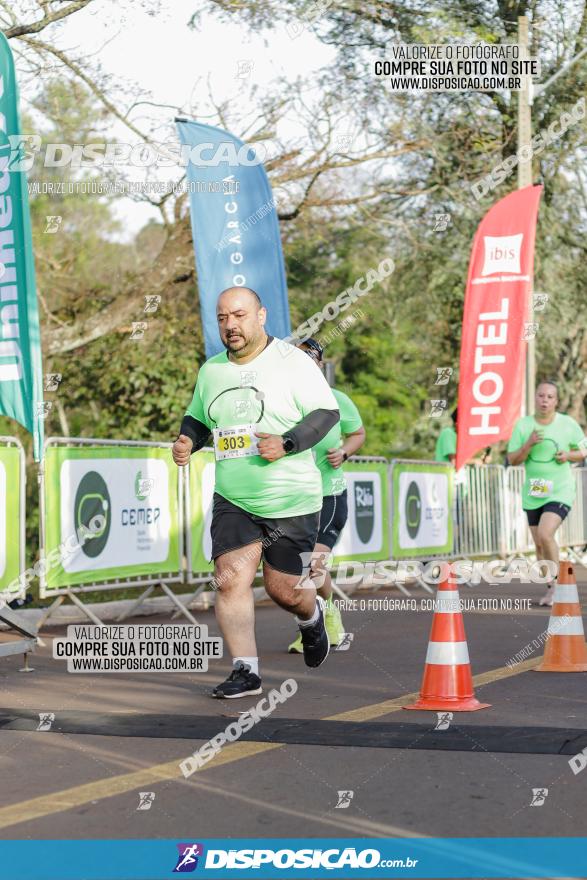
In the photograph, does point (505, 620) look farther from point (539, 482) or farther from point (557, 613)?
point (557, 613)

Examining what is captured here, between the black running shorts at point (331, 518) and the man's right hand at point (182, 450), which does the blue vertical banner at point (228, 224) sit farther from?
the man's right hand at point (182, 450)

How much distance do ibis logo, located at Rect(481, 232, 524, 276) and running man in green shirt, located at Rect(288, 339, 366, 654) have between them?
7.52 m

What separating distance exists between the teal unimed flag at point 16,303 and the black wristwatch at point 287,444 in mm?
3857

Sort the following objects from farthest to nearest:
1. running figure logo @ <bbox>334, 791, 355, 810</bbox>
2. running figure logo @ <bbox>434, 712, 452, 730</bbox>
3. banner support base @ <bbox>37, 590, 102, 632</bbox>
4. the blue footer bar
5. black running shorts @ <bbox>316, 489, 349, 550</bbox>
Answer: banner support base @ <bbox>37, 590, 102, 632</bbox> → black running shorts @ <bbox>316, 489, 349, 550</bbox> → running figure logo @ <bbox>434, 712, 452, 730</bbox> → running figure logo @ <bbox>334, 791, 355, 810</bbox> → the blue footer bar

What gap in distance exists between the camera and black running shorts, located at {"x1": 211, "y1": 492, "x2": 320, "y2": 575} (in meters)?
6.94

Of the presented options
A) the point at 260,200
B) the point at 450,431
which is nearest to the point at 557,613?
the point at 260,200

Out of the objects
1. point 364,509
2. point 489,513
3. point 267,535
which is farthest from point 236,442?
point 489,513

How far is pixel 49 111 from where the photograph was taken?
17.8 m

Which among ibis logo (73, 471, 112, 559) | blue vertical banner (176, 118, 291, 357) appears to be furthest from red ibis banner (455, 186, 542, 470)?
ibis logo (73, 471, 112, 559)

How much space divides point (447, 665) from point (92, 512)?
4369 millimetres

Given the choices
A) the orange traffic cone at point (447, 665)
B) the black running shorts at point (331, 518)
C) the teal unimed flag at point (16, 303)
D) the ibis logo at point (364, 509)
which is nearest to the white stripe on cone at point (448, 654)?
the orange traffic cone at point (447, 665)

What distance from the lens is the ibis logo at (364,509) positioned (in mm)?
13961

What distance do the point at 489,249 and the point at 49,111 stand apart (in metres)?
5.90

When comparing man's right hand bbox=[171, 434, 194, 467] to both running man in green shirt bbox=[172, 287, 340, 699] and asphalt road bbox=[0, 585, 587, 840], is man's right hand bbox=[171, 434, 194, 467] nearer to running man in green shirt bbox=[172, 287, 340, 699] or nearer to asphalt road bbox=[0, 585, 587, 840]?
running man in green shirt bbox=[172, 287, 340, 699]
